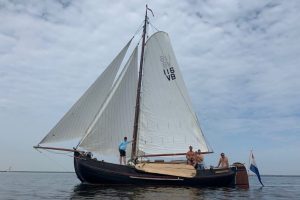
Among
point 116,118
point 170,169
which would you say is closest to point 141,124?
point 116,118

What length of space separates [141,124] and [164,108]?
8.11 feet

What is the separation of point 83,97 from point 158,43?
350 inches

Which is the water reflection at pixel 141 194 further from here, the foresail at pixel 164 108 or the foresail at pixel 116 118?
the foresail at pixel 164 108

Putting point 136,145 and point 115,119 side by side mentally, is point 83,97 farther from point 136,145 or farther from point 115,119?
point 136,145

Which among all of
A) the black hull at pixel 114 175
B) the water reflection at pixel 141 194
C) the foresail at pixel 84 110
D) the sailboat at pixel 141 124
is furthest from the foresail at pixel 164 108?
the water reflection at pixel 141 194

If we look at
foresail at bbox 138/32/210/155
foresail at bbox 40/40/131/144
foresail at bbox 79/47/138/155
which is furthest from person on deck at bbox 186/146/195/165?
foresail at bbox 40/40/131/144

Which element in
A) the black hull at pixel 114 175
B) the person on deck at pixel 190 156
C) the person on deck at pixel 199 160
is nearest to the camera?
the black hull at pixel 114 175

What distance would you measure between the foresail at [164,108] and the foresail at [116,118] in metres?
1.01

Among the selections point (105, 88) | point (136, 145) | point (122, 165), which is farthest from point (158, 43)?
point (122, 165)

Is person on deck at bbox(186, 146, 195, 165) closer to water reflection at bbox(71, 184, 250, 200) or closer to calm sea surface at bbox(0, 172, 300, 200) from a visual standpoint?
calm sea surface at bbox(0, 172, 300, 200)

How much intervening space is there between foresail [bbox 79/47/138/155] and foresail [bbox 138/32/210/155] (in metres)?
1.01

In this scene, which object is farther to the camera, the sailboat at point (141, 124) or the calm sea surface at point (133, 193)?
the sailboat at point (141, 124)

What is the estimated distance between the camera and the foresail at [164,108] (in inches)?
1316

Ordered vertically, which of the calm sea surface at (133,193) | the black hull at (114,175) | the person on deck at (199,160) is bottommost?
the calm sea surface at (133,193)
